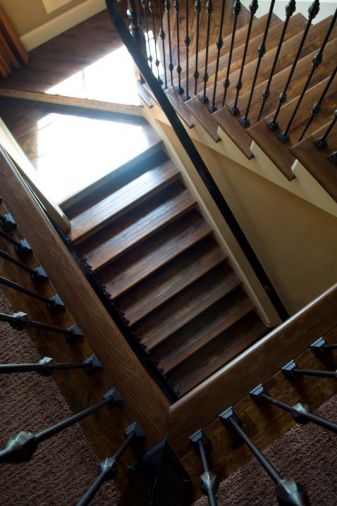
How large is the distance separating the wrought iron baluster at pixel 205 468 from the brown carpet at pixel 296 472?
12 cm

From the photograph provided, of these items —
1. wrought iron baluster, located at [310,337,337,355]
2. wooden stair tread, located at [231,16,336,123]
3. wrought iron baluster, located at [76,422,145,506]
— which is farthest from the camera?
wooden stair tread, located at [231,16,336,123]

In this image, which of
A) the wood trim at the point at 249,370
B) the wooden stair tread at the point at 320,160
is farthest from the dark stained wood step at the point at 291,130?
the wood trim at the point at 249,370

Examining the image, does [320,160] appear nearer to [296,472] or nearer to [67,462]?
[296,472]

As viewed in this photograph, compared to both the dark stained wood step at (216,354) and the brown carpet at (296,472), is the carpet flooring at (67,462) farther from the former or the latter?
the dark stained wood step at (216,354)

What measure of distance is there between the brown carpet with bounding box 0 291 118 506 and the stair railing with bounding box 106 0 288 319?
4.84ft

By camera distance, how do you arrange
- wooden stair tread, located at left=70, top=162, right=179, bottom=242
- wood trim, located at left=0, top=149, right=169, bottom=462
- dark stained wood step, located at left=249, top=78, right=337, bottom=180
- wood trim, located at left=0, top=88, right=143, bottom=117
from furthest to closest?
wood trim, located at left=0, top=88, right=143, bottom=117 → wooden stair tread, located at left=70, top=162, right=179, bottom=242 → dark stained wood step, located at left=249, top=78, right=337, bottom=180 → wood trim, located at left=0, top=149, right=169, bottom=462

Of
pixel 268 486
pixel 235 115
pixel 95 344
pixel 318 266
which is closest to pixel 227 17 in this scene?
pixel 235 115

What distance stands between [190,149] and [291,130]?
68cm

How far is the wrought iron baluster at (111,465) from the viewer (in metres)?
0.72

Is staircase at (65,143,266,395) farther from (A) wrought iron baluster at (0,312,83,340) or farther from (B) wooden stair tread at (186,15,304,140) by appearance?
(A) wrought iron baluster at (0,312,83,340)

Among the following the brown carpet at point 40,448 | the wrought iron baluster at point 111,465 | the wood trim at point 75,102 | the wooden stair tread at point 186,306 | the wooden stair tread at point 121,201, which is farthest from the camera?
the wood trim at point 75,102

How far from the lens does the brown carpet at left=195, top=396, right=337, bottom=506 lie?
98 centimetres

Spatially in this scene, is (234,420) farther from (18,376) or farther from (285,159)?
(285,159)

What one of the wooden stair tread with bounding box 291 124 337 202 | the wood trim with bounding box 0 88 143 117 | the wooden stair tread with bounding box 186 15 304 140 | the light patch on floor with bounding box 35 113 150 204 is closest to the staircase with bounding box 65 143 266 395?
the light patch on floor with bounding box 35 113 150 204
